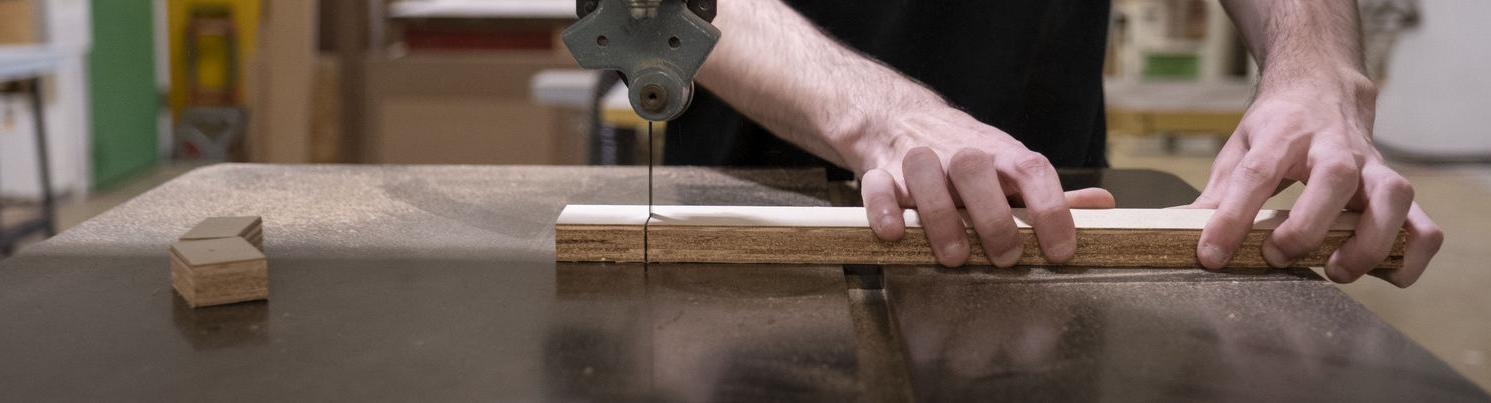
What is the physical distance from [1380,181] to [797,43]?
20.6 inches

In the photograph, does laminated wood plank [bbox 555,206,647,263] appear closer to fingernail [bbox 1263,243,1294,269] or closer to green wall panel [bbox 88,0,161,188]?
fingernail [bbox 1263,243,1294,269]

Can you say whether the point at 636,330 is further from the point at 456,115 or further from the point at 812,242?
the point at 456,115

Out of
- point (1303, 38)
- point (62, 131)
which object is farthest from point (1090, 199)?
point (62, 131)

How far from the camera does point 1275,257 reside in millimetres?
874

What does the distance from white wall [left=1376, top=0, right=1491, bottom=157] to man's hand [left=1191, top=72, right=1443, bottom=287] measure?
14.5ft

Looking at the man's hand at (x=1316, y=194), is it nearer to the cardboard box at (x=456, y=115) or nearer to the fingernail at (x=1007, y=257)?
the fingernail at (x=1007, y=257)

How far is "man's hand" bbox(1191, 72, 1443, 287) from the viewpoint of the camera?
2.85ft

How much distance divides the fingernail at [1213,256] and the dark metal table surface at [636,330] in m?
0.02

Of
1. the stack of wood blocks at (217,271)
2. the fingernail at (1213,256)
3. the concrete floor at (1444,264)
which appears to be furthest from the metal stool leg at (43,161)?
the fingernail at (1213,256)

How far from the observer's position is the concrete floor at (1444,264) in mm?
2895

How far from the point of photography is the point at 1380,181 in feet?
3.01

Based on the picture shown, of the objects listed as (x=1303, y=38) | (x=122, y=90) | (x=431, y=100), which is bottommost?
(x=122, y=90)

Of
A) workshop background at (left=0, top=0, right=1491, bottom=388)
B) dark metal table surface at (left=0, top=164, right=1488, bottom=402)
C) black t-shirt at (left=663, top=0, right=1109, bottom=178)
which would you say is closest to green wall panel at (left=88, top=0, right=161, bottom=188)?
workshop background at (left=0, top=0, right=1491, bottom=388)

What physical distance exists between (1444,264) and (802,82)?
3227 millimetres
